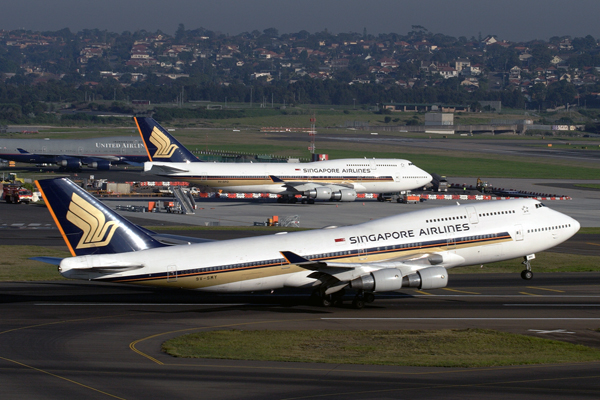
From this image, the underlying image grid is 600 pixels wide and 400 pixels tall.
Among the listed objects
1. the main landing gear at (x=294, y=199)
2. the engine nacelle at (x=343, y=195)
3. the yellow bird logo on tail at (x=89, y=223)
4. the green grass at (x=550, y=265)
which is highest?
the yellow bird logo on tail at (x=89, y=223)

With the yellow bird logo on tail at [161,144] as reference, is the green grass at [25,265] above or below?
below

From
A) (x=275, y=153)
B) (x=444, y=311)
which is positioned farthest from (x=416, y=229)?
(x=275, y=153)

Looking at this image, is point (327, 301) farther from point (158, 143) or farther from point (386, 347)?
point (158, 143)

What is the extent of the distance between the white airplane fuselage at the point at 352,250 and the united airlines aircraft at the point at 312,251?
0.17 feet

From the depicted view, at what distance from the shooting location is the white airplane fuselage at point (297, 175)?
297 feet

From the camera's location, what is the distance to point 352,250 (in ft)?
131

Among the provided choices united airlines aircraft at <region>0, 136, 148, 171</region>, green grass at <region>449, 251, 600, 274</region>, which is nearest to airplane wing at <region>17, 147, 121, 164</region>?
united airlines aircraft at <region>0, 136, 148, 171</region>

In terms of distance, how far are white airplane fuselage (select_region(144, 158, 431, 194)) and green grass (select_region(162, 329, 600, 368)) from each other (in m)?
57.9

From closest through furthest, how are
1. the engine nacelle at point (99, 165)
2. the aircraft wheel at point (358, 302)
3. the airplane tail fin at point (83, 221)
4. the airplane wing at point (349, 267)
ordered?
the airplane tail fin at point (83, 221) → the airplane wing at point (349, 267) → the aircraft wheel at point (358, 302) → the engine nacelle at point (99, 165)

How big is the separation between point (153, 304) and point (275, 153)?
5094 inches

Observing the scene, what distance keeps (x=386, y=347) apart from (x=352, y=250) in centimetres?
910

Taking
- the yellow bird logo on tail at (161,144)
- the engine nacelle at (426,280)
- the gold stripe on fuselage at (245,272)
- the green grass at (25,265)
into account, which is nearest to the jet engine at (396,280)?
the engine nacelle at (426,280)

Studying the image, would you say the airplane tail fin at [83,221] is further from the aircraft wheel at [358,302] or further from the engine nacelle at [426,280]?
the engine nacelle at [426,280]

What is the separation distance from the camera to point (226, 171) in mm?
91812
